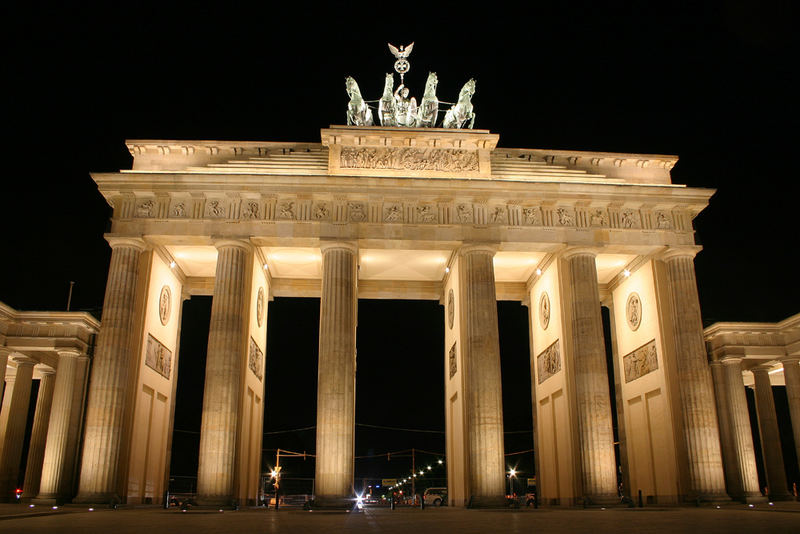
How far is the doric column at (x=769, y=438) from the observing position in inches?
1271

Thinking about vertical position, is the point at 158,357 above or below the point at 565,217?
below

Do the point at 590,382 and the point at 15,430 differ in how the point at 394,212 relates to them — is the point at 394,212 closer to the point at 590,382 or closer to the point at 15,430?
the point at 590,382

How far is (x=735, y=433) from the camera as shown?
3019 cm

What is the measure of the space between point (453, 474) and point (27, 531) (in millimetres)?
20780

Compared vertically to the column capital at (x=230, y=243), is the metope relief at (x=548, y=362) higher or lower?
lower

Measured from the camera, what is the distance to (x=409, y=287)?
34.4 metres

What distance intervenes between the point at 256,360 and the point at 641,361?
57.7 feet

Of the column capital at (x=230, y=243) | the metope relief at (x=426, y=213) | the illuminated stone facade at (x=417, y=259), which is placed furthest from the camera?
the metope relief at (x=426, y=213)

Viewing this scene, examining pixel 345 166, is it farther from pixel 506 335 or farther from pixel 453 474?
pixel 506 335

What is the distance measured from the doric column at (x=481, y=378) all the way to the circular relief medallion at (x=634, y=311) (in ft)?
26.4

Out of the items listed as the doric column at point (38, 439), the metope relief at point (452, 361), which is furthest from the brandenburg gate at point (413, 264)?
the doric column at point (38, 439)

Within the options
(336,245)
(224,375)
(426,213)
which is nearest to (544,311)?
(426,213)

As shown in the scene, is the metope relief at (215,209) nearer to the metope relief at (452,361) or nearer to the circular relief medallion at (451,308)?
the circular relief medallion at (451,308)

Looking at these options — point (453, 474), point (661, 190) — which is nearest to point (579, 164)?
point (661, 190)
